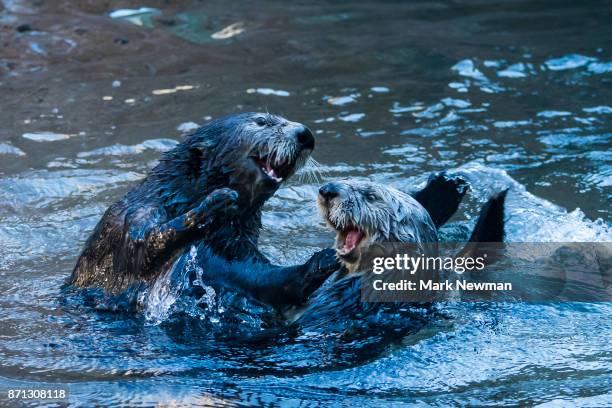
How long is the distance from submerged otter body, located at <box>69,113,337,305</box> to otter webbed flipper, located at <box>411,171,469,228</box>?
3.21ft

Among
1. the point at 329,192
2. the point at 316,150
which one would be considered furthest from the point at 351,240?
the point at 316,150

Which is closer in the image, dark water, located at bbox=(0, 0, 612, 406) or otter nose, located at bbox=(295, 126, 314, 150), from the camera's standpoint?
dark water, located at bbox=(0, 0, 612, 406)

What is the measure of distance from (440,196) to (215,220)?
5.56ft

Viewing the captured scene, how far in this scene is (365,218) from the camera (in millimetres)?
5090

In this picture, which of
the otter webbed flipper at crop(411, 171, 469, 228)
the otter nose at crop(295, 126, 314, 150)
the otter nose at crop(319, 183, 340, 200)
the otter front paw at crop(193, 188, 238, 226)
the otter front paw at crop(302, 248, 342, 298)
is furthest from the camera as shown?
the otter webbed flipper at crop(411, 171, 469, 228)

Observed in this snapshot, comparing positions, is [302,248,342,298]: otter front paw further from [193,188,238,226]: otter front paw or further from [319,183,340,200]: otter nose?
[193,188,238,226]: otter front paw

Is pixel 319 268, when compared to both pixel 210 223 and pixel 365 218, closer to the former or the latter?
pixel 365 218

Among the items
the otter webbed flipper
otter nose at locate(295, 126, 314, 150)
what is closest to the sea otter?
otter nose at locate(295, 126, 314, 150)

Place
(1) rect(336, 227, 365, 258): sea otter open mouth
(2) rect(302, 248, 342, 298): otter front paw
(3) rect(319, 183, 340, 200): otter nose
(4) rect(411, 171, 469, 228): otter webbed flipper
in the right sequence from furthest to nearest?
(4) rect(411, 171, 469, 228): otter webbed flipper, (1) rect(336, 227, 365, 258): sea otter open mouth, (3) rect(319, 183, 340, 200): otter nose, (2) rect(302, 248, 342, 298): otter front paw

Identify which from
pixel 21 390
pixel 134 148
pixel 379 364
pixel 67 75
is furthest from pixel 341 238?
pixel 67 75

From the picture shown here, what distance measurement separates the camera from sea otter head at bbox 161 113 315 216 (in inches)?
207

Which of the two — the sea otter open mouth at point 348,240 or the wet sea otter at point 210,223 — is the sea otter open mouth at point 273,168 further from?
the sea otter open mouth at point 348,240

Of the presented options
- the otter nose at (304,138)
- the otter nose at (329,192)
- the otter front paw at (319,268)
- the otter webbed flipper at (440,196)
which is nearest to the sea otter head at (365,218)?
the otter nose at (329,192)

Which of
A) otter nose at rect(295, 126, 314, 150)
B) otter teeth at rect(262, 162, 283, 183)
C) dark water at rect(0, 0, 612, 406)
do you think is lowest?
dark water at rect(0, 0, 612, 406)
